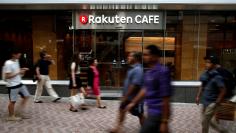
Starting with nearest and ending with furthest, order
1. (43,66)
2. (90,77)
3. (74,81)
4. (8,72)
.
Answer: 1. (8,72)
2. (74,81)
3. (90,77)
4. (43,66)

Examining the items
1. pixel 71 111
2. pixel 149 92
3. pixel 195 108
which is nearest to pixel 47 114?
pixel 71 111

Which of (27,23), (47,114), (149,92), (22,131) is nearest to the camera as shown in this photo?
(149,92)

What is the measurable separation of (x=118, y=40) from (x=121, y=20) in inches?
32.4

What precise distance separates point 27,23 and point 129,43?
160 inches

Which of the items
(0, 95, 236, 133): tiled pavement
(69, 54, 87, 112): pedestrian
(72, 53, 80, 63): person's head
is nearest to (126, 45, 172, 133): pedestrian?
(0, 95, 236, 133): tiled pavement

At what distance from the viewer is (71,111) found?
969 cm

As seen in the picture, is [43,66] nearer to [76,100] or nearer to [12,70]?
[76,100]

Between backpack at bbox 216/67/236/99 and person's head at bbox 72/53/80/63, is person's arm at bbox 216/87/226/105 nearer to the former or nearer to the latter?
backpack at bbox 216/67/236/99

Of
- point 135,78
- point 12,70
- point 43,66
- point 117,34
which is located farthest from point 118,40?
point 135,78

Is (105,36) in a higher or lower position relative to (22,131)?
higher

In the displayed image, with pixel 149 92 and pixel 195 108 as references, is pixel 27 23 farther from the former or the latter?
pixel 149 92

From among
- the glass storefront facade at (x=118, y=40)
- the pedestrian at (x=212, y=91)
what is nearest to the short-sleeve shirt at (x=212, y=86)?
the pedestrian at (x=212, y=91)

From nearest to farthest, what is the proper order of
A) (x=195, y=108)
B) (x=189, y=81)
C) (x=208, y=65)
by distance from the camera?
(x=208, y=65), (x=195, y=108), (x=189, y=81)

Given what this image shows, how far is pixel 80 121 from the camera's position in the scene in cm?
853
